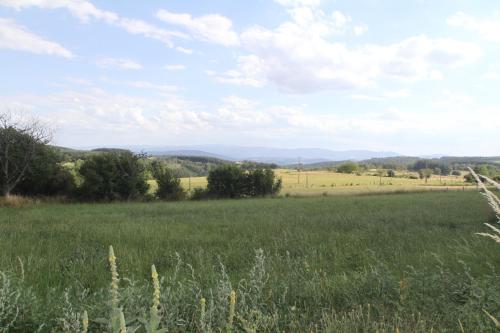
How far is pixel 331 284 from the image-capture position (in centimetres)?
516

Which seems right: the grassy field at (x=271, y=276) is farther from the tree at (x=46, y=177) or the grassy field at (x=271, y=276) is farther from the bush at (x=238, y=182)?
the bush at (x=238, y=182)

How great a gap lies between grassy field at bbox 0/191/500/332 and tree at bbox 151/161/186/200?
86.3ft

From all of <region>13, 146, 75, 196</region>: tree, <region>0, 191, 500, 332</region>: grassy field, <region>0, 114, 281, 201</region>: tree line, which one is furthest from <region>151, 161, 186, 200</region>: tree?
<region>0, 191, 500, 332</region>: grassy field

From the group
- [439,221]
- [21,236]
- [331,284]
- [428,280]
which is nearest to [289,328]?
[331,284]

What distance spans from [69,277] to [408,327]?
5.12 metres

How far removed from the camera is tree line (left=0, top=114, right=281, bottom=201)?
30.3 metres

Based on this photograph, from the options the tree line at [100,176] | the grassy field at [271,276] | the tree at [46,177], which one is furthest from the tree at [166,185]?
the grassy field at [271,276]

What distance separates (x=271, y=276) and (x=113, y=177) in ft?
106

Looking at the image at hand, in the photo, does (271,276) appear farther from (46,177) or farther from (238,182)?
(238,182)

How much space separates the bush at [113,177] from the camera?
112 ft

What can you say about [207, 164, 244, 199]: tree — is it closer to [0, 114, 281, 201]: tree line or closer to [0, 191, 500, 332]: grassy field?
[0, 114, 281, 201]: tree line

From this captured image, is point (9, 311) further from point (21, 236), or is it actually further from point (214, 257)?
point (21, 236)

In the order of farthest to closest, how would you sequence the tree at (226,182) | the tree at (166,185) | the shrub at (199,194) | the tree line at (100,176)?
the tree at (226,182) → the shrub at (199,194) → the tree at (166,185) → the tree line at (100,176)

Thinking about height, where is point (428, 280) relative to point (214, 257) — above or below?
above
